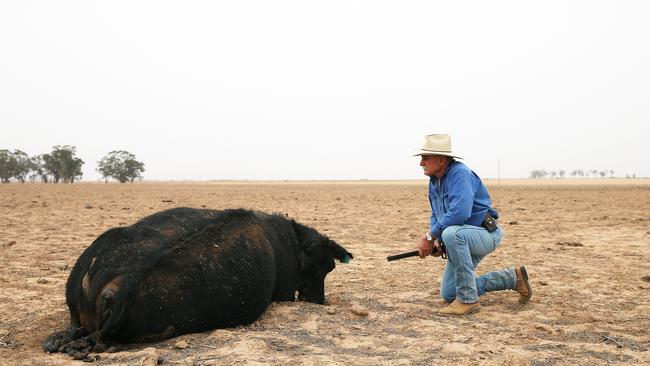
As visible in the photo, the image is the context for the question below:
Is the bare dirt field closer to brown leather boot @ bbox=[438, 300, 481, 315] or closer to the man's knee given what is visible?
brown leather boot @ bbox=[438, 300, 481, 315]

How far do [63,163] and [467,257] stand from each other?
401 ft

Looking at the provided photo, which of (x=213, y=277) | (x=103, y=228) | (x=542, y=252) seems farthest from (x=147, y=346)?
(x=103, y=228)

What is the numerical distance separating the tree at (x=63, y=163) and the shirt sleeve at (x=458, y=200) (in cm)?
12088

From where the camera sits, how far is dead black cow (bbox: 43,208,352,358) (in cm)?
441

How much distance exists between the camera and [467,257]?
5.95 metres

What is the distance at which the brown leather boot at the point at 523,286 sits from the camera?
20.4 ft

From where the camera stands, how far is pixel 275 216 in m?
6.91

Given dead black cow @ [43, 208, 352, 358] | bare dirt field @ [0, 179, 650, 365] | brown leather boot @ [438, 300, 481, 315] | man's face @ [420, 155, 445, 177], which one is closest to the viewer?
bare dirt field @ [0, 179, 650, 365]

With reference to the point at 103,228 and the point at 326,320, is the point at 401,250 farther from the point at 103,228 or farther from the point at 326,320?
the point at 103,228

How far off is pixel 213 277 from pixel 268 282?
81cm

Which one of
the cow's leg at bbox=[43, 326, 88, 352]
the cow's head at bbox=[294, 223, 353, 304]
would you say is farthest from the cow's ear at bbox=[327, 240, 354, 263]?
the cow's leg at bbox=[43, 326, 88, 352]

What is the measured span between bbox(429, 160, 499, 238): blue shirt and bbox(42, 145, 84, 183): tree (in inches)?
4748

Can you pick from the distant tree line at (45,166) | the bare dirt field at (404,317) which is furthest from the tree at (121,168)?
the bare dirt field at (404,317)

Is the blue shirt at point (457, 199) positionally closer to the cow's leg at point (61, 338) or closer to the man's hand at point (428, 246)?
the man's hand at point (428, 246)
